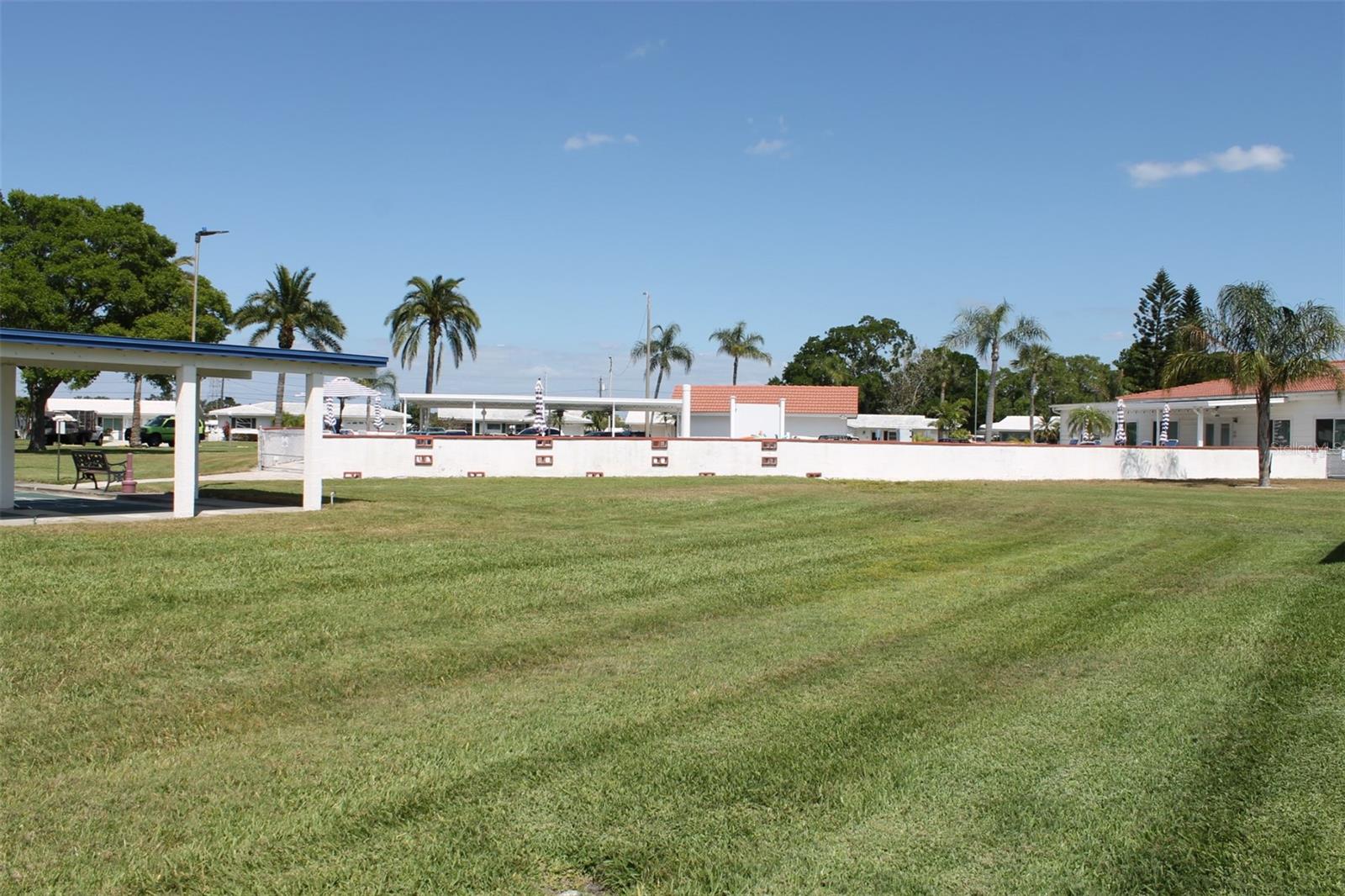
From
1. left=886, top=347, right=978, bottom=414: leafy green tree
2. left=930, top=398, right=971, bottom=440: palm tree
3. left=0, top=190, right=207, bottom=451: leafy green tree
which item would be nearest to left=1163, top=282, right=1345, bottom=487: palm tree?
left=930, top=398, right=971, bottom=440: palm tree

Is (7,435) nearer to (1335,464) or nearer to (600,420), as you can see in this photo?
(1335,464)

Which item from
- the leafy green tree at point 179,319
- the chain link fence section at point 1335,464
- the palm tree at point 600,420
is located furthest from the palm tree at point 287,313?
the chain link fence section at point 1335,464

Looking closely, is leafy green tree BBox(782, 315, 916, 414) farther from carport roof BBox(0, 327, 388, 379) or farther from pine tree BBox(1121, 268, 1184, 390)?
carport roof BBox(0, 327, 388, 379)

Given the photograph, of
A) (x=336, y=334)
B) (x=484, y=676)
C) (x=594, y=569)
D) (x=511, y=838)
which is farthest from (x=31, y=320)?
(x=511, y=838)

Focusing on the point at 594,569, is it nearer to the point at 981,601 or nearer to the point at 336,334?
the point at 981,601

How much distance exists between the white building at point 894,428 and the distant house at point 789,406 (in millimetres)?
8819

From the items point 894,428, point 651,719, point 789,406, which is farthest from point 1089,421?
point 651,719

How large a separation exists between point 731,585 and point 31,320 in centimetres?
4542

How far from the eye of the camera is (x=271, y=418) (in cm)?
8769

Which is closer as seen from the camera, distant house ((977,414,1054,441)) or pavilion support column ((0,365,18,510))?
pavilion support column ((0,365,18,510))

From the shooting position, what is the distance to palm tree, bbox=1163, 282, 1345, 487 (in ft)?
105

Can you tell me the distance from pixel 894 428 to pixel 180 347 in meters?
65.2

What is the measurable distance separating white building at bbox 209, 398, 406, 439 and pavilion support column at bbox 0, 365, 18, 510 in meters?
37.6

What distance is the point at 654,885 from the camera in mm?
4383
